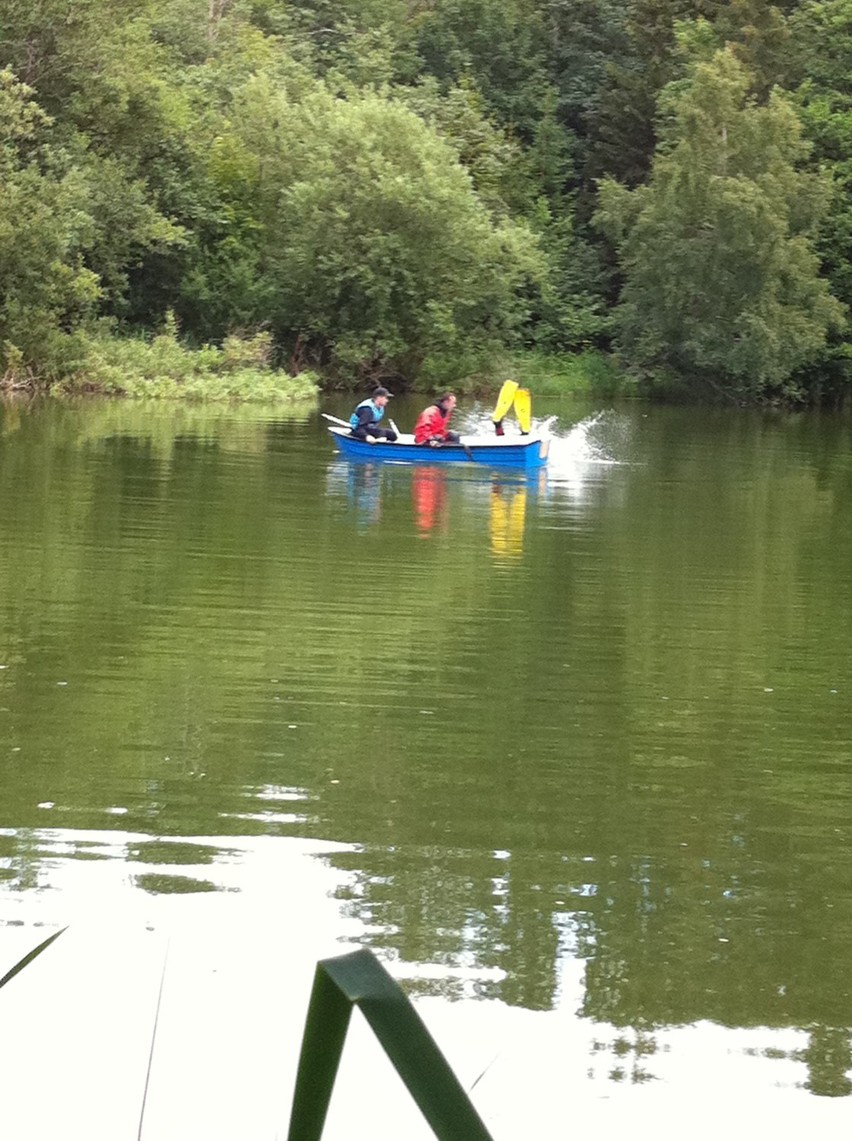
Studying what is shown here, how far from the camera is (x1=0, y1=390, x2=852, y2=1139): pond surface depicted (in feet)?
15.7

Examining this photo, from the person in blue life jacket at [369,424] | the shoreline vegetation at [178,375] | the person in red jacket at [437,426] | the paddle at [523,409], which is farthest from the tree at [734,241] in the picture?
the person in red jacket at [437,426]

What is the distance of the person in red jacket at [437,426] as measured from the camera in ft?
73.7

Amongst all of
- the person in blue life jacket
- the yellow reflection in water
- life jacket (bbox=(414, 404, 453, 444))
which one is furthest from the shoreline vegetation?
the yellow reflection in water

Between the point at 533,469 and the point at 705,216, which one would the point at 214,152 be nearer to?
the point at 705,216

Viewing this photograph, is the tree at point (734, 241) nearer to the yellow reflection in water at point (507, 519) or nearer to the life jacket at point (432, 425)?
the life jacket at point (432, 425)

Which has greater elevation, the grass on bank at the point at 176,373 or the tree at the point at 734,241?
the tree at the point at 734,241

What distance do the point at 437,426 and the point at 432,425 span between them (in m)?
0.07

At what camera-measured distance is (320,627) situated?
10570mm

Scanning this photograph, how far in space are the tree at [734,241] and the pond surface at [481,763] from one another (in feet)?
91.6

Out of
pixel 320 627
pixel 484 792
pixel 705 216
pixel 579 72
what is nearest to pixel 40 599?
pixel 320 627

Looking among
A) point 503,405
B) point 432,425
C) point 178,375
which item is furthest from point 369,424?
point 178,375

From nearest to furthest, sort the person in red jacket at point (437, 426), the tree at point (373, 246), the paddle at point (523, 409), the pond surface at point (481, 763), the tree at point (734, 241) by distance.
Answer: the pond surface at point (481, 763) → the person in red jacket at point (437, 426) → the paddle at point (523, 409) → the tree at point (373, 246) → the tree at point (734, 241)

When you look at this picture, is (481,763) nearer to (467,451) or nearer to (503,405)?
(467,451)

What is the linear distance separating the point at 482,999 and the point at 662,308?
43.1 meters
